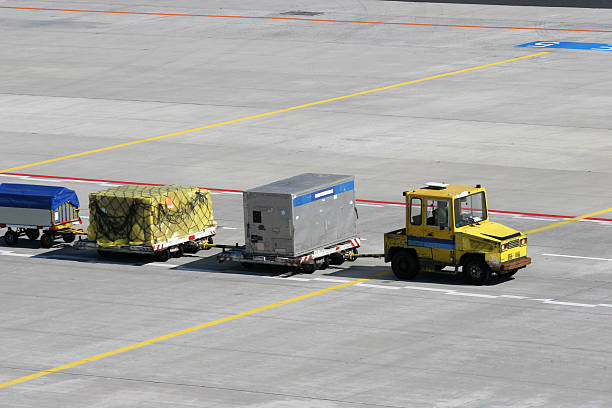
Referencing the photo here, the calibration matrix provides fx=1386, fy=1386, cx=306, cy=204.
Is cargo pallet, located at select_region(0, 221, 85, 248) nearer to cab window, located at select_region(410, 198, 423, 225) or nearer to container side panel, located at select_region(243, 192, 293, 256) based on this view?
container side panel, located at select_region(243, 192, 293, 256)

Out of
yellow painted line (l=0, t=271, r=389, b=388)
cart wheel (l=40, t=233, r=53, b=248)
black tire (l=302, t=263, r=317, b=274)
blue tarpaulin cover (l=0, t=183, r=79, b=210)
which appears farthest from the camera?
cart wheel (l=40, t=233, r=53, b=248)

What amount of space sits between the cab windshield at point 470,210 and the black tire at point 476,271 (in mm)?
1180

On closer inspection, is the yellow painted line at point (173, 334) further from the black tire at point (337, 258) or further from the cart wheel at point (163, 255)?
the cart wheel at point (163, 255)

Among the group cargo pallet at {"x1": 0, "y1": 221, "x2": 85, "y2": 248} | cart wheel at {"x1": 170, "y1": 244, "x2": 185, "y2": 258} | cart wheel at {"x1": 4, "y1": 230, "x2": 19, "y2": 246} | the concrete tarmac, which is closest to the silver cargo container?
the concrete tarmac

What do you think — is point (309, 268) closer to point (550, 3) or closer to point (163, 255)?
point (163, 255)

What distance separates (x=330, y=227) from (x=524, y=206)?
1040cm

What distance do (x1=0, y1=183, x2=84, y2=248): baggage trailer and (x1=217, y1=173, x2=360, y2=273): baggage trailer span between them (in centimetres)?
643

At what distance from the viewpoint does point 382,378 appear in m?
29.7

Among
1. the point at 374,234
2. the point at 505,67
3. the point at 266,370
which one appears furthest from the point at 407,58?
the point at 266,370

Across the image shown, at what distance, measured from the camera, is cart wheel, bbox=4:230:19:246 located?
44.7 m

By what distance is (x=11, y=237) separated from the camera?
147 feet

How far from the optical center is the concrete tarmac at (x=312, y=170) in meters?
30.2

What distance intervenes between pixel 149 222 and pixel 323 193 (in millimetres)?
5280

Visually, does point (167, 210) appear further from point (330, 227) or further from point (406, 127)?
point (406, 127)
